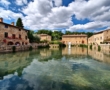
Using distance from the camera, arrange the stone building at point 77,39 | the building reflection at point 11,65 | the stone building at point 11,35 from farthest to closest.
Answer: the stone building at point 77,39 → the stone building at point 11,35 → the building reflection at point 11,65

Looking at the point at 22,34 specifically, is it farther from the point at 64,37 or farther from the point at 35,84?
the point at 64,37

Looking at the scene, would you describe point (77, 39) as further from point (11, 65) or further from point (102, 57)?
point (11, 65)

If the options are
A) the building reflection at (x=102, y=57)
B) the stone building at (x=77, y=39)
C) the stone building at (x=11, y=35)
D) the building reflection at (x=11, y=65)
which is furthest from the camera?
the stone building at (x=77, y=39)

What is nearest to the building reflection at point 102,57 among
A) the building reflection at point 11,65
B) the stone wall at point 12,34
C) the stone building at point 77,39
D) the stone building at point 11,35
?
the building reflection at point 11,65

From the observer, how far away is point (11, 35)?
1061 inches

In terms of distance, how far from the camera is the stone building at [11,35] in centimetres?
2418

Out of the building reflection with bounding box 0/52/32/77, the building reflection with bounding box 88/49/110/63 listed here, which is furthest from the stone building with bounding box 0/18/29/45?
the building reflection with bounding box 88/49/110/63

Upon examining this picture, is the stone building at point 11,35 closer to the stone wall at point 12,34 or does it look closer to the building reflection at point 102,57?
the stone wall at point 12,34

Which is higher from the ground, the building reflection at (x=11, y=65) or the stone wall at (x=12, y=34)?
the stone wall at (x=12, y=34)

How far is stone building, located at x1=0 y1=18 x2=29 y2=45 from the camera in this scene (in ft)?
79.3

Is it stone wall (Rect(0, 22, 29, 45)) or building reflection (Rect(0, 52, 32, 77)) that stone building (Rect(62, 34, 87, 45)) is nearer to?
stone wall (Rect(0, 22, 29, 45))

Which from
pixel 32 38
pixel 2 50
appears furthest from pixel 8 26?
pixel 32 38

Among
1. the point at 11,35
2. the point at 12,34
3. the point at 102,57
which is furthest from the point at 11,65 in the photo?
the point at 12,34

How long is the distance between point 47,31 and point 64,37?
2701cm
